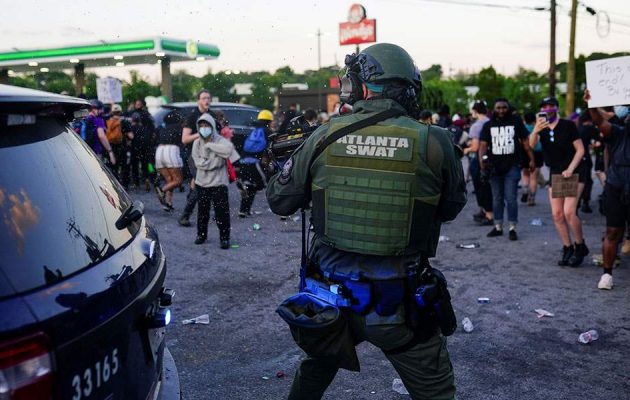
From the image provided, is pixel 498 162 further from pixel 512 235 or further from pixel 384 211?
pixel 384 211

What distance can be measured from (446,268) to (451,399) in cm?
447

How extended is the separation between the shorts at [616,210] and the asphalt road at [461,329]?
2.18ft

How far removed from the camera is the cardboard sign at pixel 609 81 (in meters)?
5.40

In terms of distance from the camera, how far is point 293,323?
8.62 ft

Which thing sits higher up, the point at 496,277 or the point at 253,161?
the point at 253,161

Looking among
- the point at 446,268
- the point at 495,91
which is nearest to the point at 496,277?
the point at 446,268

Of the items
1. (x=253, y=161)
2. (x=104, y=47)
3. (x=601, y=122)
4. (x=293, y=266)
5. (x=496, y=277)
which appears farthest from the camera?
(x=104, y=47)

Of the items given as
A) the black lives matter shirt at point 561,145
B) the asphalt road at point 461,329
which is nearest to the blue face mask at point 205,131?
the asphalt road at point 461,329

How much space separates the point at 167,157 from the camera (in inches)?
411

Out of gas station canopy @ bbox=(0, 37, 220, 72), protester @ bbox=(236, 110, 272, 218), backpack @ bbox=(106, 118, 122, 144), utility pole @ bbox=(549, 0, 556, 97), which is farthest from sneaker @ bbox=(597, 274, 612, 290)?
utility pole @ bbox=(549, 0, 556, 97)

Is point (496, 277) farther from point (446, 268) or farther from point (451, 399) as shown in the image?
point (451, 399)

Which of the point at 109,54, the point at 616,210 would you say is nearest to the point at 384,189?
the point at 616,210

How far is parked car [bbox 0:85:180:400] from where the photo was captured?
4.90 feet

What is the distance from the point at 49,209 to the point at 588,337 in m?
4.17
